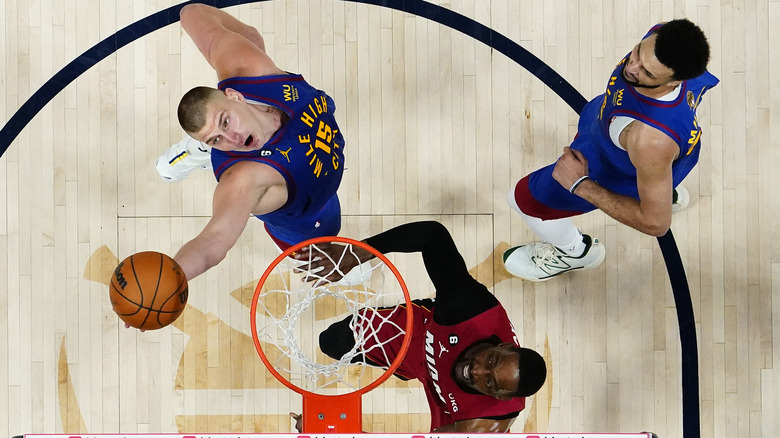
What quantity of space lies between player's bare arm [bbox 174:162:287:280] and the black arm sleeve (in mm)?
592

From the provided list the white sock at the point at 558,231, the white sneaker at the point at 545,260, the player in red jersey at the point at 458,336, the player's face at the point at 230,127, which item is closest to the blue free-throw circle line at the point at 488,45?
the white sneaker at the point at 545,260

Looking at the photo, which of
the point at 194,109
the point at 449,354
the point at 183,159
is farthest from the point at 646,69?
the point at 183,159

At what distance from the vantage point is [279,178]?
2.75 metres

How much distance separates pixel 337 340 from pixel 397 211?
3.16 ft

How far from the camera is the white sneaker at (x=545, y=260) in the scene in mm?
3854

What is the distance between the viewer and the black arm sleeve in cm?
303

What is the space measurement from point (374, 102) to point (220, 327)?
5.78 feet

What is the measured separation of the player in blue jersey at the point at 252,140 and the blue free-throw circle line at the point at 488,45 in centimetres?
122

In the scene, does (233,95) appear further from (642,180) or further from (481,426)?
(481,426)

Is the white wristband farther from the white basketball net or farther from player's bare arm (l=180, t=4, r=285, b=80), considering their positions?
player's bare arm (l=180, t=4, r=285, b=80)

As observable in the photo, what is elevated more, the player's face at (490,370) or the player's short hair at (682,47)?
the player's short hair at (682,47)

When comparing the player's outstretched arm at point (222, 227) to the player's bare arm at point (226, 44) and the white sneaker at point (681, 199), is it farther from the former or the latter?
the white sneaker at point (681, 199)

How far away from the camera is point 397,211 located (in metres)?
4.09

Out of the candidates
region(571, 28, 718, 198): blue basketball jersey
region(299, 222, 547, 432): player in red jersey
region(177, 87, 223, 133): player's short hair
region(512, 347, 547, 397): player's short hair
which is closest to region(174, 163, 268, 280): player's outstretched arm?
region(177, 87, 223, 133): player's short hair
